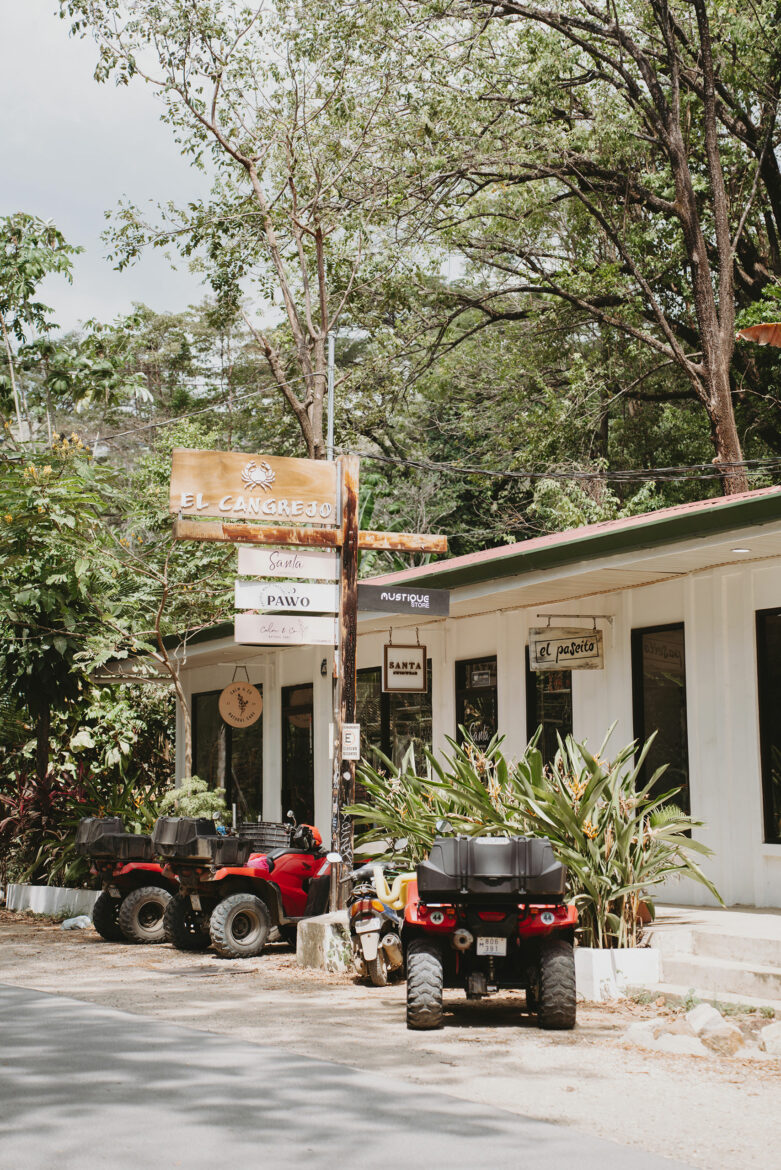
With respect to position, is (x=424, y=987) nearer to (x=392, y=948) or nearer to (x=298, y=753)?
(x=392, y=948)

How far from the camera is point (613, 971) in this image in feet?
27.6

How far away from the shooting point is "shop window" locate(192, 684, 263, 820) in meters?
19.8

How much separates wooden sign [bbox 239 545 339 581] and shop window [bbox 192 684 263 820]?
8873mm

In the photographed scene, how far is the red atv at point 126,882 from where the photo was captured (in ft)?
38.9

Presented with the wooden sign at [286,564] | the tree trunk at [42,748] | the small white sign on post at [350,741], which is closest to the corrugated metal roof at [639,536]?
the wooden sign at [286,564]

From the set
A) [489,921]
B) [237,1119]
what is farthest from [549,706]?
[237,1119]

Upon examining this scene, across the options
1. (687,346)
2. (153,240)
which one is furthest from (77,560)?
(687,346)

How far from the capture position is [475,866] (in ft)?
23.9

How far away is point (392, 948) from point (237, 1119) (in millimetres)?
3982

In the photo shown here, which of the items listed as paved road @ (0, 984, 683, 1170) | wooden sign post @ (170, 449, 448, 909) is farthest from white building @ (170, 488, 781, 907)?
paved road @ (0, 984, 683, 1170)

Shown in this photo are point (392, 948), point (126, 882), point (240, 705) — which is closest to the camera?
point (392, 948)

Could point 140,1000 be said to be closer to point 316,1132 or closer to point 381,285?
point 316,1132

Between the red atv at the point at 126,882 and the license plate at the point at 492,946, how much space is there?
205 inches

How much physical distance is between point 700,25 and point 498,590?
40.2 feet
